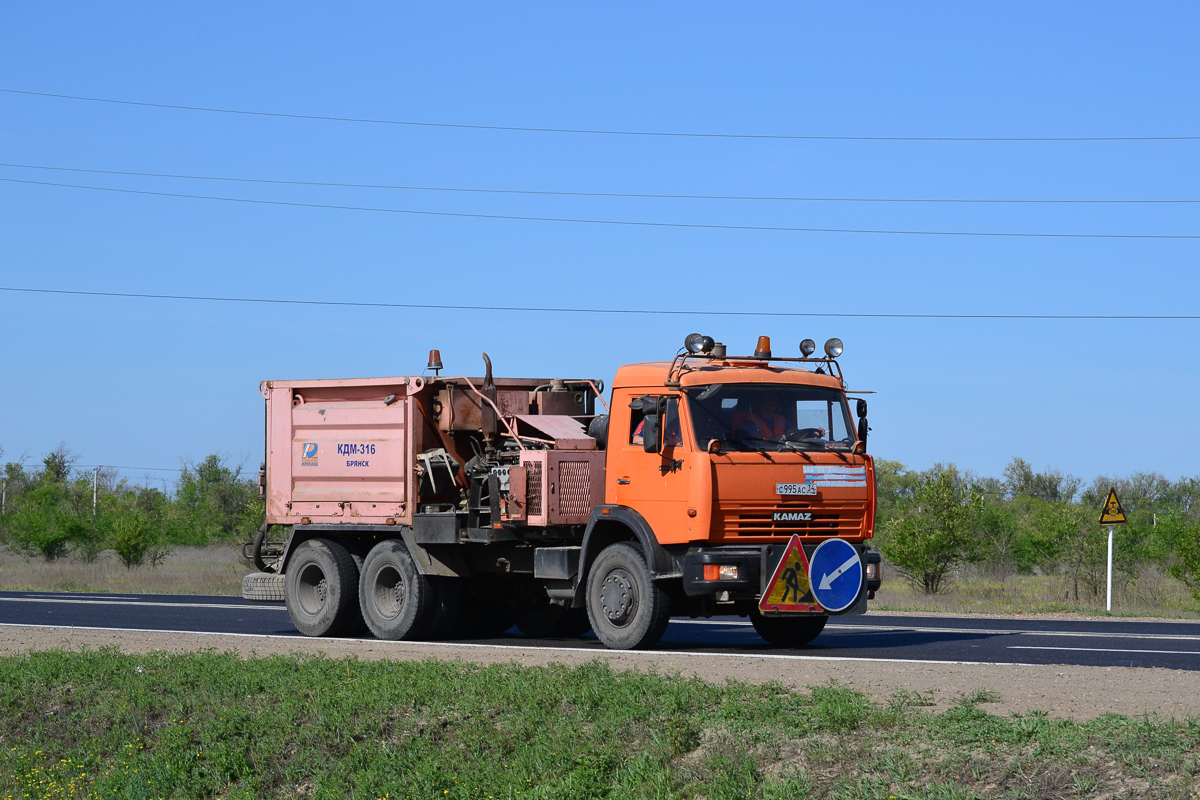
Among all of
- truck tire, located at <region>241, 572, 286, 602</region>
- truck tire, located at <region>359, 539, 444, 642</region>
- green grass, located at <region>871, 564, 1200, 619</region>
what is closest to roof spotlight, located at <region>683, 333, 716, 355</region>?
truck tire, located at <region>359, 539, 444, 642</region>

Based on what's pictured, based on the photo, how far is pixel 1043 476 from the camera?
243 ft

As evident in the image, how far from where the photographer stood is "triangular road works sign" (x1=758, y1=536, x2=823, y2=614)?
13.4 meters

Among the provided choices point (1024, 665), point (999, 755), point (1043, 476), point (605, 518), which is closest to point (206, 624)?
point (605, 518)

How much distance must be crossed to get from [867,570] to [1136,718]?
227 inches

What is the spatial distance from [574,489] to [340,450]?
12.1 ft

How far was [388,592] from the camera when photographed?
16.8 meters

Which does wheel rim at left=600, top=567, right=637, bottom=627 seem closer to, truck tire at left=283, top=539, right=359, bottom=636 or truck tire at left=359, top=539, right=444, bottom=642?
truck tire at left=359, top=539, right=444, bottom=642

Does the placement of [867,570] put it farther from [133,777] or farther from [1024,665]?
[133,777]

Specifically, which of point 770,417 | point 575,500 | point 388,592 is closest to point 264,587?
point 388,592

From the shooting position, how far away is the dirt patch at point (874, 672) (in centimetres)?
931

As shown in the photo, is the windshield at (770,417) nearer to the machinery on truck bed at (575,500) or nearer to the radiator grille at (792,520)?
the machinery on truck bed at (575,500)

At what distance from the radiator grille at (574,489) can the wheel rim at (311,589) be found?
4182 mm

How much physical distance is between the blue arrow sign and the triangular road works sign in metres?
0.08

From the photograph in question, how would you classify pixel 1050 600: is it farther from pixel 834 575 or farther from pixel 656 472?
pixel 656 472
